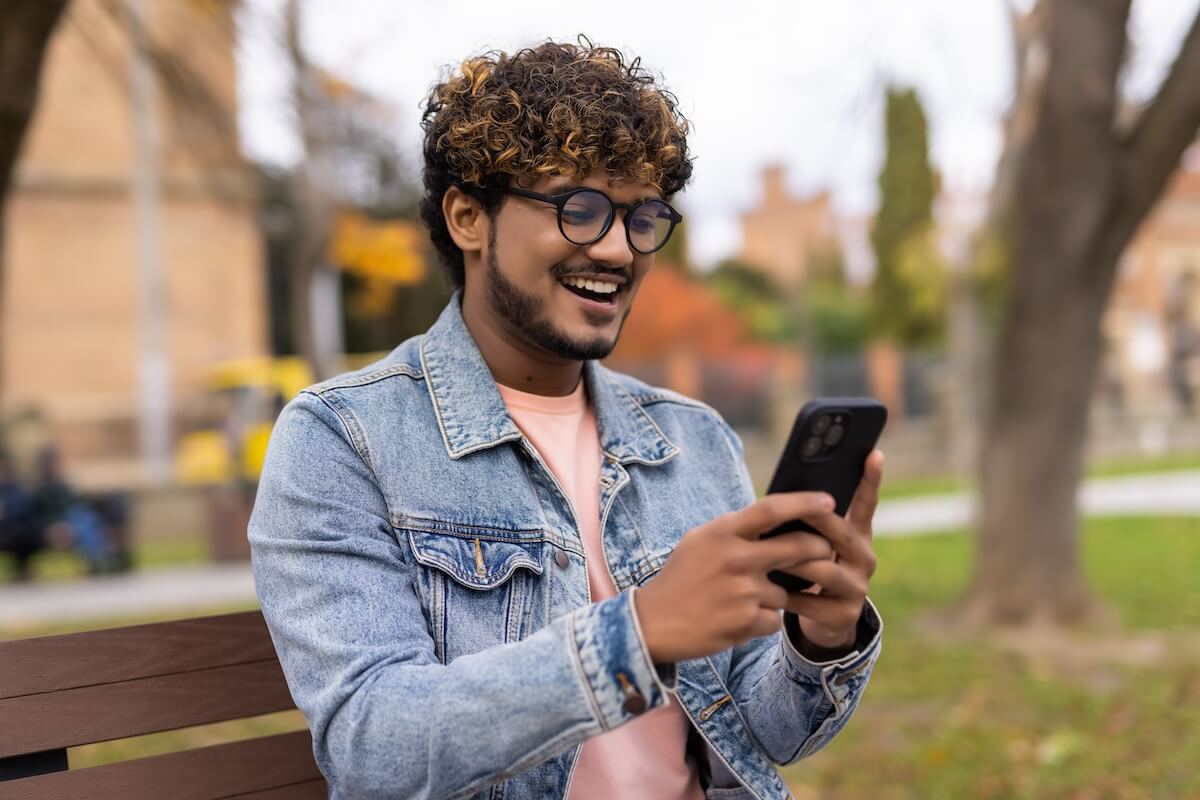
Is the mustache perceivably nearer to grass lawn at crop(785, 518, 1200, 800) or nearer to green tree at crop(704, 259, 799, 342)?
grass lawn at crop(785, 518, 1200, 800)

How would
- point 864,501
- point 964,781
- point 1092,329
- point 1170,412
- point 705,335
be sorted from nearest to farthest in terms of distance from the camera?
point 864,501
point 964,781
point 1092,329
point 1170,412
point 705,335

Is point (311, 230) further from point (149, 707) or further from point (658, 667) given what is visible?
point (658, 667)

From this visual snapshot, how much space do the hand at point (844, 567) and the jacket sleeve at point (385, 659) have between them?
0.93ft

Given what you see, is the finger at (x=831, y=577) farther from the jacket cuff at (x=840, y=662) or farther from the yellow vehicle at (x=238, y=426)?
the yellow vehicle at (x=238, y=426)

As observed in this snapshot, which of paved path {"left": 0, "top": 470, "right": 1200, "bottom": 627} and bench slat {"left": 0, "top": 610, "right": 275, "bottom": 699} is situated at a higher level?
bench slat {"left": 0, "top": 610, "right": 275, "bottom": 699}

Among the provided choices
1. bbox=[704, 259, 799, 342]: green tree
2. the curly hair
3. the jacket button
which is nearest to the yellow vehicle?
the curly hair

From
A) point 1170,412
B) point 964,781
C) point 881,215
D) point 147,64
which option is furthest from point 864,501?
point 881,215

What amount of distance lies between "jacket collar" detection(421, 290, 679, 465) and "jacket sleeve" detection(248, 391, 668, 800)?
0.20 meters

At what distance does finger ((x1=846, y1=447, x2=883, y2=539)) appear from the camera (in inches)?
64.4

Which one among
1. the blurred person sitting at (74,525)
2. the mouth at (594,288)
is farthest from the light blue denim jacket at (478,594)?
the blurred person sitting at (74,525)

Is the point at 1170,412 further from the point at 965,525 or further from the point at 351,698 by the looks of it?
the point at 351,698

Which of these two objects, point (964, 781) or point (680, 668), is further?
point (964, 781)

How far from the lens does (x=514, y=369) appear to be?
2.08 metres

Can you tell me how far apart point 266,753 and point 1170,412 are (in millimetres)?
21915
